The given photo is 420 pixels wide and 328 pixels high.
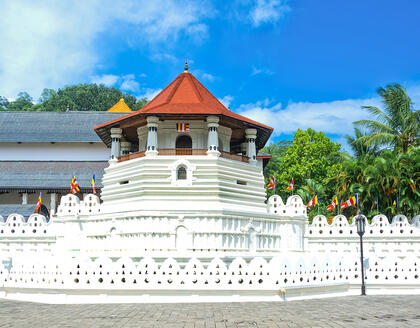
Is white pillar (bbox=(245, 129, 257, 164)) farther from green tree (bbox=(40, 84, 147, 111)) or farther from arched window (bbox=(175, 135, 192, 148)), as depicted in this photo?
green tree (bbox=(40, 84, 147, 111))

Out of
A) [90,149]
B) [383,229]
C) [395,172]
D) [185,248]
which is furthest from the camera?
[90,149]

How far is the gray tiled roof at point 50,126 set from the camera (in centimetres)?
3706

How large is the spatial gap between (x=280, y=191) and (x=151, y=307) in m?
30.9

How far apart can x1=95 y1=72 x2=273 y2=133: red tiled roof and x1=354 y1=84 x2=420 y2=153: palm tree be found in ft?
34.7

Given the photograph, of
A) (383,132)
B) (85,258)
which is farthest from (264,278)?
(383,132)

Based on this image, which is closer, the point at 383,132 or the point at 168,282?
the point at 168,282

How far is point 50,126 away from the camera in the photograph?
3884 centimetres

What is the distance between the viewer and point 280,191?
4262 cm

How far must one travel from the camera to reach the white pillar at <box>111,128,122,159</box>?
24641 mm

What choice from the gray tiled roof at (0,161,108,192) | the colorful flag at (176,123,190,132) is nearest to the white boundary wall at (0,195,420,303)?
the colorful flag at (176,123,190,132)

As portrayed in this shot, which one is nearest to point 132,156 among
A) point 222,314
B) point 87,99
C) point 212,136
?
point 212,136

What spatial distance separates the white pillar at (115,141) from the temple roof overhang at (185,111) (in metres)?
0.38

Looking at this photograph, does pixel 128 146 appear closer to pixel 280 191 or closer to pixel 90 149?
pixel 90 149

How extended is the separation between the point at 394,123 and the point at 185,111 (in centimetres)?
1740
